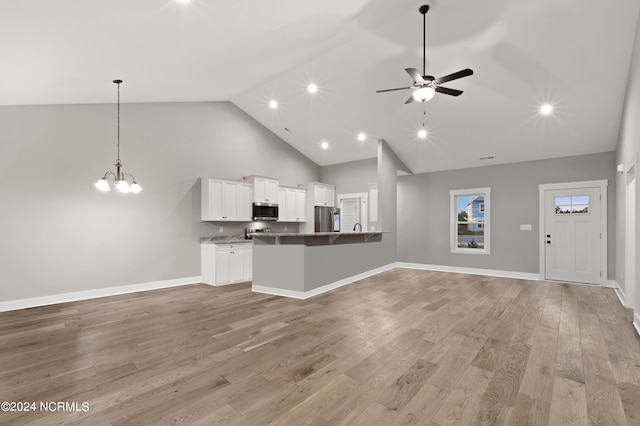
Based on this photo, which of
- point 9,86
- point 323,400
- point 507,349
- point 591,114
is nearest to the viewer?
point 323,400

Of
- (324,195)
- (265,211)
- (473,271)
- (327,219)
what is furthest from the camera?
(324,195)

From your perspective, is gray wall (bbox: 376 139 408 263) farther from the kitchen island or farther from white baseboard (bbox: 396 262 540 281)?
the kitchen island

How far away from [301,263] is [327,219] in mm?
3616

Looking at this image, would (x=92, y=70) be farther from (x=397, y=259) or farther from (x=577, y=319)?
(x=397, y=259)

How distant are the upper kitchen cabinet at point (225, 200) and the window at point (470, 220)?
5046 mm

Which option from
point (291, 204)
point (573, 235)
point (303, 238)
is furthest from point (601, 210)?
point (291, 204)

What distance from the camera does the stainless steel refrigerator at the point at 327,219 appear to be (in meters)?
8.09

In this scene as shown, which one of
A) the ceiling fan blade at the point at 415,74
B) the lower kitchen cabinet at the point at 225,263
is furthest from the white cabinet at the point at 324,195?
the ceiling fan blade at the point at 415,74

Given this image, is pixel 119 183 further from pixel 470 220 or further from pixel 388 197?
pixel 470 220

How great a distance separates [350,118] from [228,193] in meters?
3.14

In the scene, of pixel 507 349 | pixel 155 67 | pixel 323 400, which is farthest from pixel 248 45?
pixel 507 349

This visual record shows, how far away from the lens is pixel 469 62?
436cm

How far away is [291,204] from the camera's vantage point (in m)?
7.73

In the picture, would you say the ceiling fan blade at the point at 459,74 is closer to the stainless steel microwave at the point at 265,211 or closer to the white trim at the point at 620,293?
the white trim at the point at 620,293
